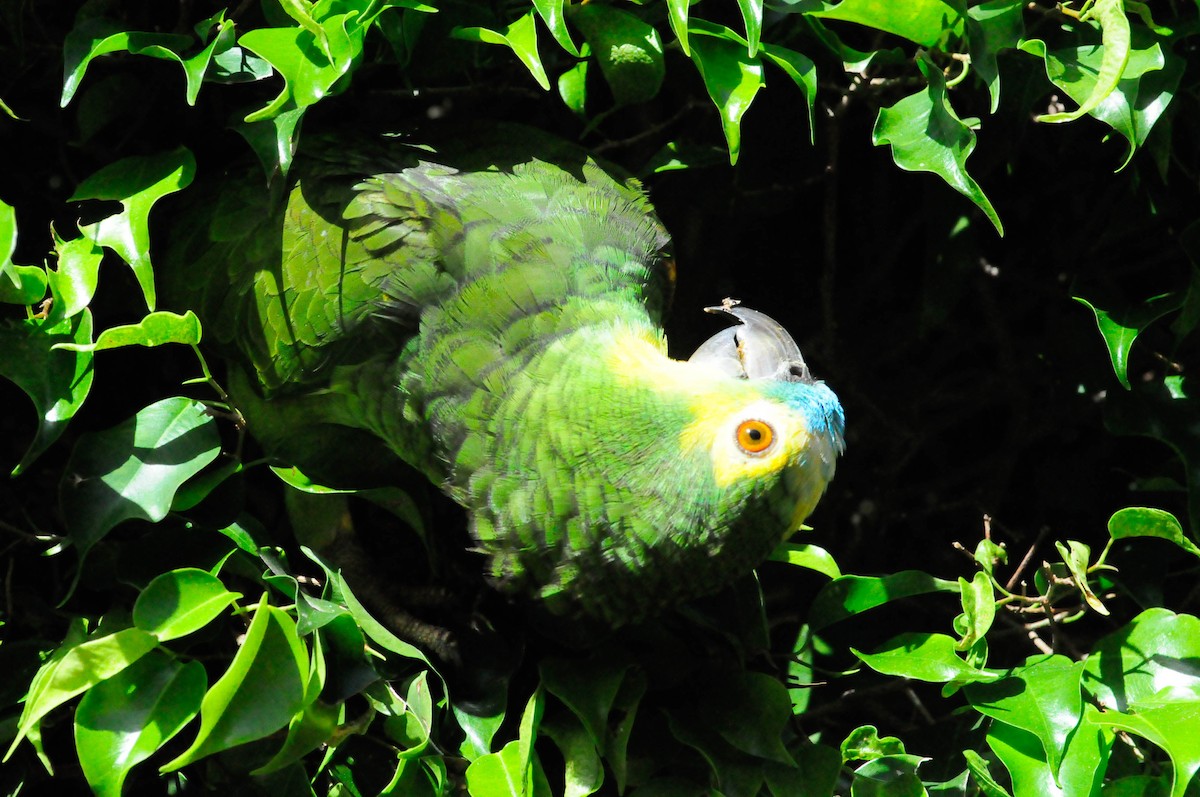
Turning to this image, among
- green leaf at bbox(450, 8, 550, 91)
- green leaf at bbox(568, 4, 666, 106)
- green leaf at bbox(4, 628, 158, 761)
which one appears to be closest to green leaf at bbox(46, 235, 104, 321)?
green leaf at bbox(4, 628, 158, 761)

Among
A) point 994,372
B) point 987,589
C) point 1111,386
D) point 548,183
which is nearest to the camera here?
point 987,589

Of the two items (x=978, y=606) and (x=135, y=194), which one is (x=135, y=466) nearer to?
(x=135, y=194)

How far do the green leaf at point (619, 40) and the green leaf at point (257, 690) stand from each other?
1.00 metres

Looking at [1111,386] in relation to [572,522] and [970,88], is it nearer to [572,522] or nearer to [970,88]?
[970,88]

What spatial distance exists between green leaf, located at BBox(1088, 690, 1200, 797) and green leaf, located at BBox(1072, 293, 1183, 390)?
54 cm

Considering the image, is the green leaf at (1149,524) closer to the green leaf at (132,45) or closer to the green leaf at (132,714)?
the green leaf at (132,714)

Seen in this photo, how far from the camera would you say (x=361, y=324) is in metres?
1.88

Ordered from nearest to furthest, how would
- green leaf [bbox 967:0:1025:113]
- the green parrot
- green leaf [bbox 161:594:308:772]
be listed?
green leaf [bbox 161:594:308:772]
the green parrot
green leaf [bbox 967:0:1025:113]

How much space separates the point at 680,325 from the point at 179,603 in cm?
128

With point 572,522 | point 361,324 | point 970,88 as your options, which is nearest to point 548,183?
point 361,324

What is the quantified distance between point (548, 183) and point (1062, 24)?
2.87 feet

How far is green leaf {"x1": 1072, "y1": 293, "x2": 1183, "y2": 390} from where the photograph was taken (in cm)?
194

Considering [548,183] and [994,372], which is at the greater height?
[548,183]

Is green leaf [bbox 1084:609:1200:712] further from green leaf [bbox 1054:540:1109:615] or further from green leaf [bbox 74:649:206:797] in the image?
green leaf [bbox 74:649:206:797]
